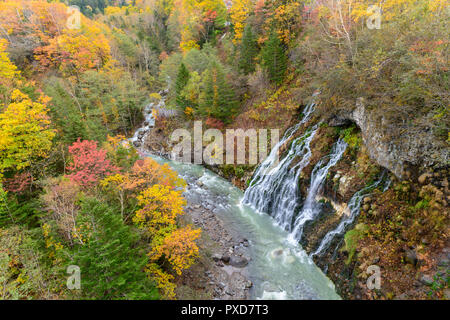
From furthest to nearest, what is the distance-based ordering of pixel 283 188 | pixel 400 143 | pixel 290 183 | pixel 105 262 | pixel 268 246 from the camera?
pixel 283 188, pixel 290 183, pixel 268 246, pixel 400 143, pixel 105 262

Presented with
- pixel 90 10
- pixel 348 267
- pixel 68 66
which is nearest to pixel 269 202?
pixel 348 267

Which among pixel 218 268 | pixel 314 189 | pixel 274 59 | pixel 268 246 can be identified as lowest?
pixel 218 268

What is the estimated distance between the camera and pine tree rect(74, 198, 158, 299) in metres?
8.45

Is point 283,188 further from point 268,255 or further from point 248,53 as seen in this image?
point 248,53

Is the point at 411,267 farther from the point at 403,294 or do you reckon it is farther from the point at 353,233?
the point at 353,233

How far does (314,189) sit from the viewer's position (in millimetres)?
15953

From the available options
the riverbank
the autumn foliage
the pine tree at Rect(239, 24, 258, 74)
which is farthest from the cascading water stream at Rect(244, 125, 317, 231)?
the pine tree at Rect(239, 24, 258, 74)

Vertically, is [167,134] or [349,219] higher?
[167,134]

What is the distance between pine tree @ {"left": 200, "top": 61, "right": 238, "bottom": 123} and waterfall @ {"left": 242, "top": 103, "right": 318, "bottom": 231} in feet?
30.2

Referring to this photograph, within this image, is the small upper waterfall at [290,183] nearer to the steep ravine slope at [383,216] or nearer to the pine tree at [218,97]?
the steep ravine slope at [383,216]

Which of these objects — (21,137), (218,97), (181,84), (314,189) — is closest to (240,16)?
(181,84)

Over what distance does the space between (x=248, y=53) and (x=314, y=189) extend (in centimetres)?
2232

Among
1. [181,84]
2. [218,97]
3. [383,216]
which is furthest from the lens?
[181,84]

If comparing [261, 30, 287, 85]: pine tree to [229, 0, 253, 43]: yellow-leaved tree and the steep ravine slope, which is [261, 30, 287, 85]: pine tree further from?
the steep ravine slope
